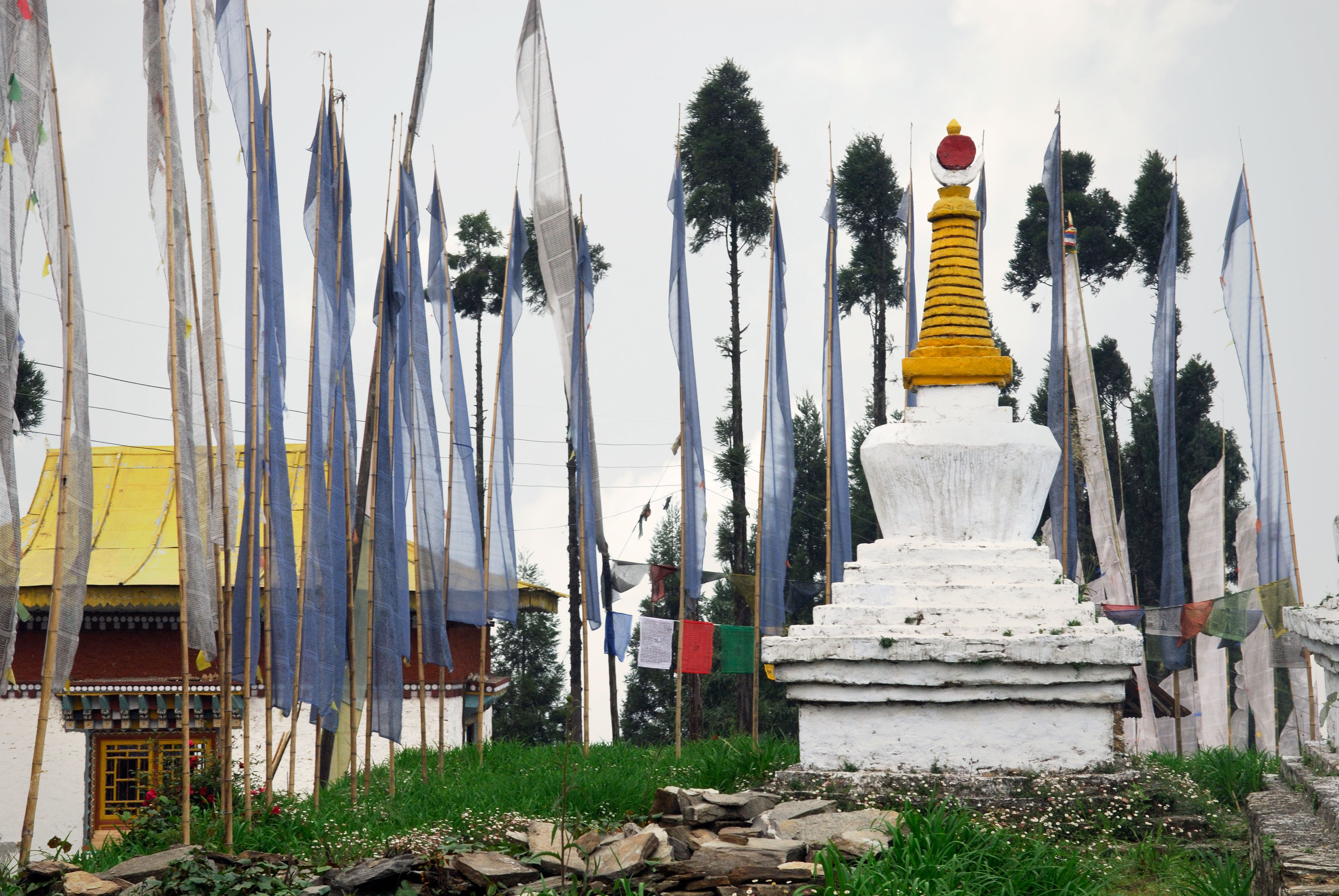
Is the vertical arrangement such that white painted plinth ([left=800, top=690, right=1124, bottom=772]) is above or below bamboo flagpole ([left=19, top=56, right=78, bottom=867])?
below

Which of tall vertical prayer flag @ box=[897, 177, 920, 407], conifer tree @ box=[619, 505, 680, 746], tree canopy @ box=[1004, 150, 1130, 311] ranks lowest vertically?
Answer: conifer tree @ box=[619, 505, 680, 746]

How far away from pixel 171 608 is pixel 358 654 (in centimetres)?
870

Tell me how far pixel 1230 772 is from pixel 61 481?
29.4ft

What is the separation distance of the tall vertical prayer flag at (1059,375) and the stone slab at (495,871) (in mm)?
10335

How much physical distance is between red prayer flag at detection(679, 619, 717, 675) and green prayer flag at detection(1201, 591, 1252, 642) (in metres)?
5.94

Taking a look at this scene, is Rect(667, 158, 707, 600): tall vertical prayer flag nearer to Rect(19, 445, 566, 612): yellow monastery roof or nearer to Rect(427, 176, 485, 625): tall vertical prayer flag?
Rect(427, 176, 485, 625): tall vertical prayer flag

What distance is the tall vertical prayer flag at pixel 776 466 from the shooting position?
50.3ft

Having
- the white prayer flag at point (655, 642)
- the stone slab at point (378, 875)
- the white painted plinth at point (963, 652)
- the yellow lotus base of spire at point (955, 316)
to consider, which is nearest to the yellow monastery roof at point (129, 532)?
the white prayer flag at point (655, 642)

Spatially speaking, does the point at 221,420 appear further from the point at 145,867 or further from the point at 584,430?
the point at 584,430

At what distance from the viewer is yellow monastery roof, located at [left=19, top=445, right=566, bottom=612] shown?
64.0 feet

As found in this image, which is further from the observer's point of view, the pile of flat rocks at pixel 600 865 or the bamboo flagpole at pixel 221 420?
the bamboo flagpole at pixel 221 420

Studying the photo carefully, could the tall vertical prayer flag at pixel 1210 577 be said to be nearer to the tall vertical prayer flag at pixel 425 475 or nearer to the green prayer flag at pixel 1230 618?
the green prayer flag at pixel 1230 618

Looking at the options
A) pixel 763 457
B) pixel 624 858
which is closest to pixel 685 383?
pixel 763 457

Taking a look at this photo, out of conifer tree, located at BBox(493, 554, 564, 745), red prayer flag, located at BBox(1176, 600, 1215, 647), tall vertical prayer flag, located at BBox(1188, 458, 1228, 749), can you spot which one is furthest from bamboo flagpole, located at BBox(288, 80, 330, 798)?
conifer tree, located at BBox(493, 554, 564, 745)
